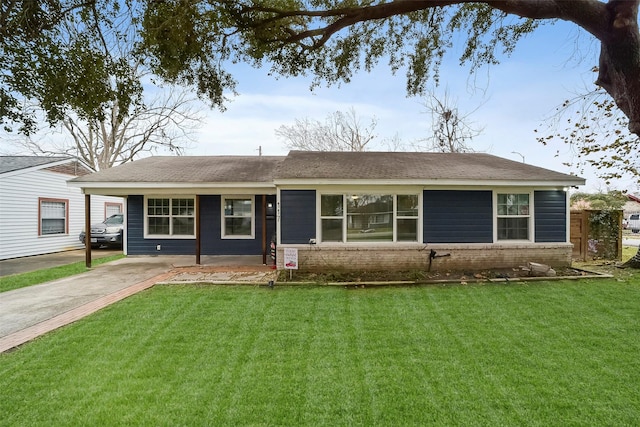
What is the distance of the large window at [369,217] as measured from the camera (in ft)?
29.6

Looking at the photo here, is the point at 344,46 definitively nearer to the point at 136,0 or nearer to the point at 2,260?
the point at 136,0

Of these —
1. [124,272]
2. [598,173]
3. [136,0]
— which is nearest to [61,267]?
[124,272]

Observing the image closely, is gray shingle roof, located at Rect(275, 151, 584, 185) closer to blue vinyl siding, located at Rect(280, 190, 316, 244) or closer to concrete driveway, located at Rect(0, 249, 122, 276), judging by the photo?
blue vinyl siding, located at Rect(280, 190, 316, 244)

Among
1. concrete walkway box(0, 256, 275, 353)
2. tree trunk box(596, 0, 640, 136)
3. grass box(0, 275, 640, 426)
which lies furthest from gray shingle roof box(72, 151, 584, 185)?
tree trunk box(596, 0, 640, 136)

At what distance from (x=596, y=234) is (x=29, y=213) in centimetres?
2207

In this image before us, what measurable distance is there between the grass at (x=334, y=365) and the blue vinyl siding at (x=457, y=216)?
9.60 ft

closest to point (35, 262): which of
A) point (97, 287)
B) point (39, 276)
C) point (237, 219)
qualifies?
point (39, 276)

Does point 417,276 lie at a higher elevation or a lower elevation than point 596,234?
lower

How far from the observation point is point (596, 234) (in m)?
11.3

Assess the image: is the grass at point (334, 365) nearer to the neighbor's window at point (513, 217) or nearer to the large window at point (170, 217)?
the neighbor's window at point (513, 217)

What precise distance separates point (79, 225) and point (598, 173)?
22785mm

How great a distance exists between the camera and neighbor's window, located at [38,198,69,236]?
13.5 meters

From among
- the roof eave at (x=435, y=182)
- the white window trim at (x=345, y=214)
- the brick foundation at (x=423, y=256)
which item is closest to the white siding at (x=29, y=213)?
the roof eave at (x=435, y=182)

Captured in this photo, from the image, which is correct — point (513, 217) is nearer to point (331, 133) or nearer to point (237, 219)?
point (237, 219)
